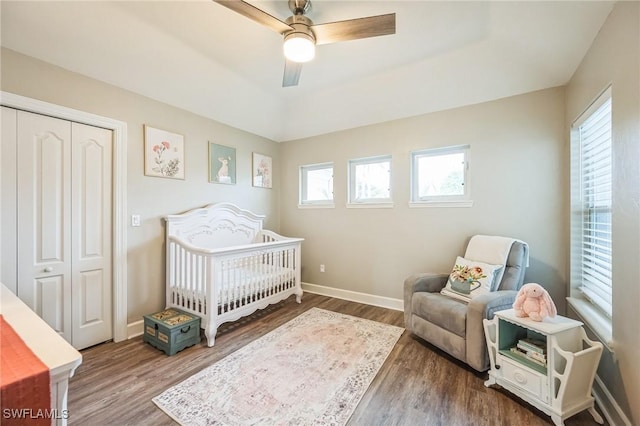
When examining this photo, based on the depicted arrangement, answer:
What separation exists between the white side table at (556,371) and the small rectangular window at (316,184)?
269 cm

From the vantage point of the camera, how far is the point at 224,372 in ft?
6.74

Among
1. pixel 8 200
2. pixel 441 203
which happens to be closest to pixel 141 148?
pixel 8 200

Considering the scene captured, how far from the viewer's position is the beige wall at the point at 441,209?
257 centimetres

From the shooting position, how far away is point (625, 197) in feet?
4.84

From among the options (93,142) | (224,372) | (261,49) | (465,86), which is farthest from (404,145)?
(93,142)

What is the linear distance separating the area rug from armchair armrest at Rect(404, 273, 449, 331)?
10.9 inches

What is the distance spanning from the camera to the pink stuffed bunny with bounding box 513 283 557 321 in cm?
171

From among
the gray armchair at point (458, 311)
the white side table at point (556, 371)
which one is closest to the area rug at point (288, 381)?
the gray armchair at point (458, 311)

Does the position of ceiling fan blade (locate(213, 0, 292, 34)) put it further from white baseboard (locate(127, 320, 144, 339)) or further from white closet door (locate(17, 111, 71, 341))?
white baseboard (locate(127, 320, 144, 339))

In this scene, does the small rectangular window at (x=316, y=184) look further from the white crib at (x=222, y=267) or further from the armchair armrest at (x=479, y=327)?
the armchair armrest at (x=479, y=327)

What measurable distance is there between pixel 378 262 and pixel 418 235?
63cm

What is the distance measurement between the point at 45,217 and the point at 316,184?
3005 mm

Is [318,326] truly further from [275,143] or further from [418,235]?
[275,143]

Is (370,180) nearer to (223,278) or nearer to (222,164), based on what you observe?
(222,164)
